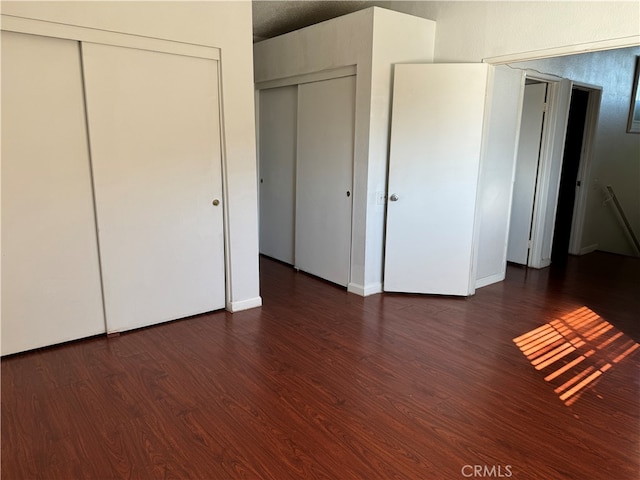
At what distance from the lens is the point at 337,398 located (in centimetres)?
237

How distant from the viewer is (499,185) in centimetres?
417

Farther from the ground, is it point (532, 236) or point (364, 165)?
point (364, 165)

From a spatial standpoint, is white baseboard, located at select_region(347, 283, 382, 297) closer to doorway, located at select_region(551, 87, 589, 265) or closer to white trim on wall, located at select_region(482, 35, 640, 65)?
white trim on wall, located at select_region(482, 35, 640, 65)

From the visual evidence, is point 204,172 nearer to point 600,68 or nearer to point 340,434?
point 340,434

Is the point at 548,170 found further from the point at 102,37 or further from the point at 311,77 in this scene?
the point at 102,37

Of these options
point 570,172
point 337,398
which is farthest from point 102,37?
point 570,172

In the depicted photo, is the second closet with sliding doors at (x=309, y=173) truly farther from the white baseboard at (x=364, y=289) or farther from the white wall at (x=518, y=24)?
the white wall at (x=518, y=24)

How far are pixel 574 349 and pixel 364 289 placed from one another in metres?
1.64

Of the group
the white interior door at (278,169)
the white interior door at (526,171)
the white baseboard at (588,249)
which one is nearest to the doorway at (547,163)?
the white interior door at (526,171)

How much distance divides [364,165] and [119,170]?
1896mm

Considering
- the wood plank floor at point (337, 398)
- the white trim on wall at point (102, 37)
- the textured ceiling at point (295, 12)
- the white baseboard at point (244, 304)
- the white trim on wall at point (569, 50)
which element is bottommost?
the wood plank floor at point (337, 398)

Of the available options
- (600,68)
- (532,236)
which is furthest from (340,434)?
(600,68)

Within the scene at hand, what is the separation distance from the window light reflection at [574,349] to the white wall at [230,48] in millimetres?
2080

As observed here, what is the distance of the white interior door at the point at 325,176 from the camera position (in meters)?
3.95
